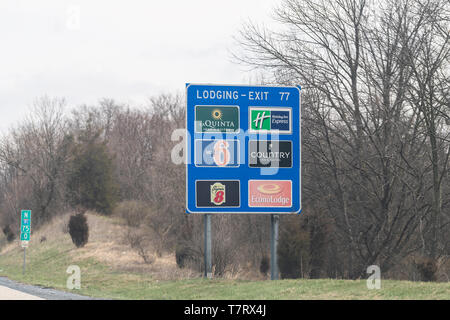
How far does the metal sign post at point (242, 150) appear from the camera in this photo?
20688 millimetres

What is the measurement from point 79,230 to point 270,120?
2105 cm

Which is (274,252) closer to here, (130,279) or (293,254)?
(293,254)

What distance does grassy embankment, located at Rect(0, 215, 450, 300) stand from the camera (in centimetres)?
1526

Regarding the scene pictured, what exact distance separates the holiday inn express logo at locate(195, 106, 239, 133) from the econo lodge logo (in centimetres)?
184

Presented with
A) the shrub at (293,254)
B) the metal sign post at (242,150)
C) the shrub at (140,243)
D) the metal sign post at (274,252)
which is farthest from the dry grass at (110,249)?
the metal sign post at (242,150)

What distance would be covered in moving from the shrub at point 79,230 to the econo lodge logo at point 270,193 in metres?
19.9

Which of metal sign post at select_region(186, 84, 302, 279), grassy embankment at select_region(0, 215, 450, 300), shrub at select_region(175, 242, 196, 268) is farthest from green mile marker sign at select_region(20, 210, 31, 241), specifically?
metal sign post at select_region(186, 84, 302, 279)

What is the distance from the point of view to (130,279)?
27.0 meters

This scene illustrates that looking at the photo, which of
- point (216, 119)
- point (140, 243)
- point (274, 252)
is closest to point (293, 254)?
point (274, 252)

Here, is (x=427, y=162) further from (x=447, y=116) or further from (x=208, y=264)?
(x=208, y=264)

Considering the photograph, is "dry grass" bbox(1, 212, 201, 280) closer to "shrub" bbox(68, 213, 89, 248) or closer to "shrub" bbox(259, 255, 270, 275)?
"shrub" bbox(68, 213, 89, 248)

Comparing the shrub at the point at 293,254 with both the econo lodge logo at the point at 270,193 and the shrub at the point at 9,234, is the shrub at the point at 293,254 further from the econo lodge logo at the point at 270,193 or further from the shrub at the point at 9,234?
the shrub at the point at 9,234
